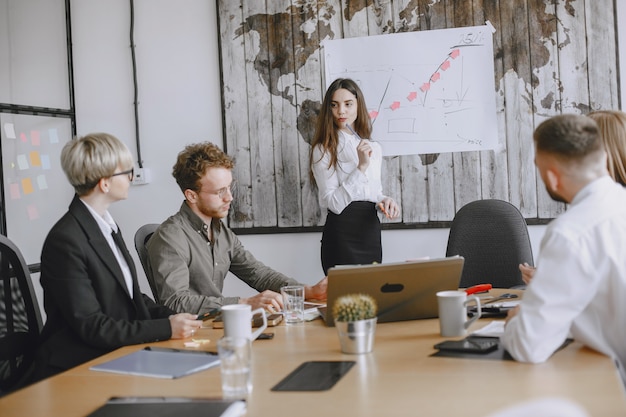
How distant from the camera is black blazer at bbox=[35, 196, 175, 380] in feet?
6.49

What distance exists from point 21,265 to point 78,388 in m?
0.75

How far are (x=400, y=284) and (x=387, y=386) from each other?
2.01ft

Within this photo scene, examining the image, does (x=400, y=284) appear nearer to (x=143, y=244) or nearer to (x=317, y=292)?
(x=317, y=292)

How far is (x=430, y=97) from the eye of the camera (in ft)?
12.4

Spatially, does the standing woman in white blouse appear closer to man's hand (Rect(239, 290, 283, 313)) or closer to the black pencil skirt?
the black pencil skirt

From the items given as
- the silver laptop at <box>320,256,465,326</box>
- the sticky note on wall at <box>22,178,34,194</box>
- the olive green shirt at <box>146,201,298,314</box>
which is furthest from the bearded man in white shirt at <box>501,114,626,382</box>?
the sticky note on wall at <box>22,178,34,194</box>

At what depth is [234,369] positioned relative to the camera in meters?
1.40

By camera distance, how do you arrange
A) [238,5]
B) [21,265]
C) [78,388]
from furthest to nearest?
1. [238,5]
2. [21,265]
3. [78,388]

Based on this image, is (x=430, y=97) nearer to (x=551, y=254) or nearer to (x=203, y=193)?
(x=203, y=193)

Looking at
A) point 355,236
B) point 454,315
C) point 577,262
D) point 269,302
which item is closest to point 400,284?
point 454,315

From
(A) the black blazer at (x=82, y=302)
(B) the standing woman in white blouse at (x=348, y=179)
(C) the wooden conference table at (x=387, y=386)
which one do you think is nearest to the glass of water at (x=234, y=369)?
(C) the wooden conference table at (x=387, y=386)

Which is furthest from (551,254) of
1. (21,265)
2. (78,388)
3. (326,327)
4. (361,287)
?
(21,265)

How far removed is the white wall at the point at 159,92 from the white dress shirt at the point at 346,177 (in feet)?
1.45

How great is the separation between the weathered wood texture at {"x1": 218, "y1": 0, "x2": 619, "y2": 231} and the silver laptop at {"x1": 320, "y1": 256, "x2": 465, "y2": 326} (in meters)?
1.80
